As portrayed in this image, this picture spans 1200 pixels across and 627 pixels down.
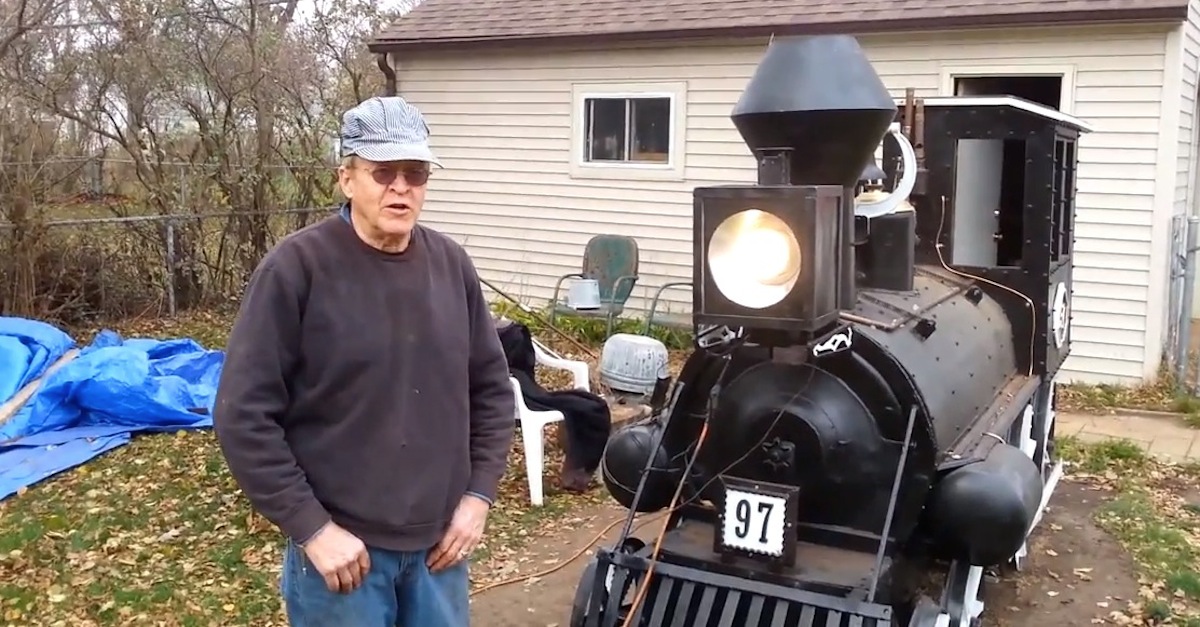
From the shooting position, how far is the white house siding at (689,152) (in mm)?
7418

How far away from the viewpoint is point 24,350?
21.6 feet

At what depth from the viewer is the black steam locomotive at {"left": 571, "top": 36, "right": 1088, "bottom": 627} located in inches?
108

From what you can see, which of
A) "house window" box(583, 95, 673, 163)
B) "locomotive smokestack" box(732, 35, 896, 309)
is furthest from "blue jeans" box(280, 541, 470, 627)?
"house window" box(583, 95, 673, 163)

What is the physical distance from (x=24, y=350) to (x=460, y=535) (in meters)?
5.28

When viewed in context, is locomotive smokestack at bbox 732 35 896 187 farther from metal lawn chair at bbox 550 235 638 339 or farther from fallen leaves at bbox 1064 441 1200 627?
metal lawn chair at bbox 550 235 638 339

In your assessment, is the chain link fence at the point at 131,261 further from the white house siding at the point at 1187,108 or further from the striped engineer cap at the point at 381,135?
the white house siding at the point at 1187,108

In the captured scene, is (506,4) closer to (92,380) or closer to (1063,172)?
(92,380)

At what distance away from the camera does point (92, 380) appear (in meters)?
6.15

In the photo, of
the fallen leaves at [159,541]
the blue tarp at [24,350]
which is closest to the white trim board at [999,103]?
the fallen leaves at [159,541]

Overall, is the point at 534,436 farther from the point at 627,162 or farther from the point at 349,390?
the point at 627,162

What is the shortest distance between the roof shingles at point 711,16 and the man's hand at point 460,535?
6.36 metres

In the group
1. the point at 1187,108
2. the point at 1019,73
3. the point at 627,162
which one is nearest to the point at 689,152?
the point at 627,162

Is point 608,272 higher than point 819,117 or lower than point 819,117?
lower

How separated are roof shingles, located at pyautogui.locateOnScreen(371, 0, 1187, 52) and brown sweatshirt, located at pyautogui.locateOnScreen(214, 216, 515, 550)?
6.29 m
